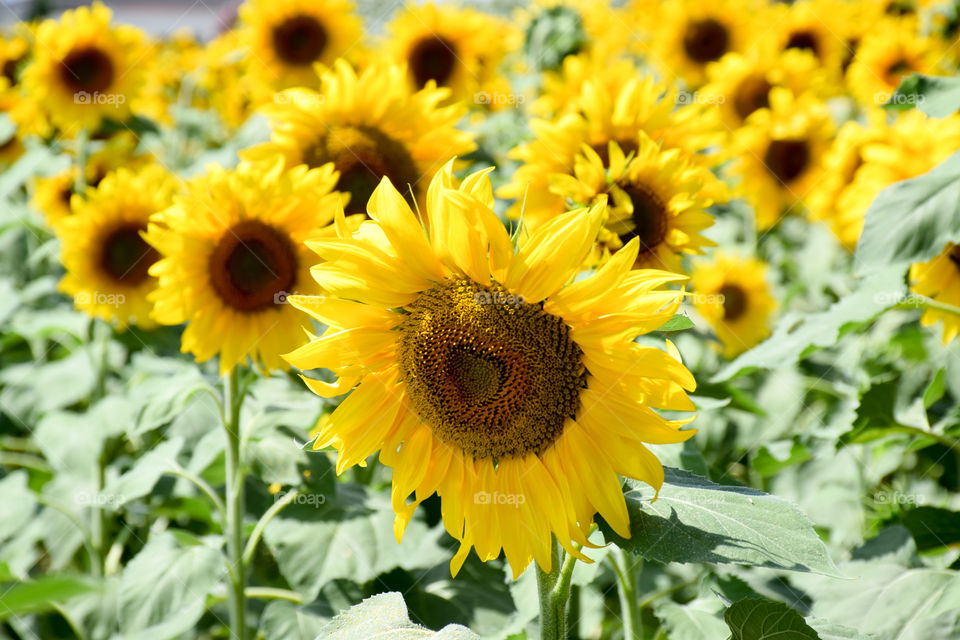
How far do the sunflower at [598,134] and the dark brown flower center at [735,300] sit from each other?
1857 mm

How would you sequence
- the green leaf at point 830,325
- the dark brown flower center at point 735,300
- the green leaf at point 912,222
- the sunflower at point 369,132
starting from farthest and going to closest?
the dark brown flower center at point 735,300
the sunflower at point 369,132
the green leaf at point 830,325
the green leaf at point 912,222

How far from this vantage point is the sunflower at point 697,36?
4863 millimetres

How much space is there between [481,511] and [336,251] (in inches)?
20.3

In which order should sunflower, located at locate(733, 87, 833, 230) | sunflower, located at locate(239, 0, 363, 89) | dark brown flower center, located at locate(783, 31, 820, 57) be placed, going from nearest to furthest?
sunflower, located at locate(733, 87, 833, 230)
sunflower, located at locate(239, 0, 363, 89)
dark brown flower center, located at locate(783, 31, 820, 57)

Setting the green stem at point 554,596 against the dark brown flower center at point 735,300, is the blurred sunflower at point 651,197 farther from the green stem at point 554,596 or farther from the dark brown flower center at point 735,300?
the dark brown flower center at point 735,300

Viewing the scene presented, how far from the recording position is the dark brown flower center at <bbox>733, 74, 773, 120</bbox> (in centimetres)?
432

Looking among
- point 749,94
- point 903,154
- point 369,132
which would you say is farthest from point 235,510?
point 749,94

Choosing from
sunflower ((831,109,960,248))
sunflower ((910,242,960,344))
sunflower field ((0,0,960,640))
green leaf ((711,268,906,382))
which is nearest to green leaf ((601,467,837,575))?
sunflower field ((0,0,960,640))

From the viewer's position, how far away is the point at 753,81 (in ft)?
14.2

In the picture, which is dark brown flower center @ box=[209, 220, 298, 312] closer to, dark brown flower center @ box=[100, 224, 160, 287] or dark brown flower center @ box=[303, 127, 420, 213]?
dark brown flower center @ box=[303, 127, 420, 213]

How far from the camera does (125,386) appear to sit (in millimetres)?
3889

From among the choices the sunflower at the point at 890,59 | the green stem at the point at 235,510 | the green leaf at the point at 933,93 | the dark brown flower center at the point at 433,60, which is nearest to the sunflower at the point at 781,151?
the sunflower at the point at 890,59

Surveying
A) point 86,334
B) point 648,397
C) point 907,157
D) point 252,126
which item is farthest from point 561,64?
point 648,397

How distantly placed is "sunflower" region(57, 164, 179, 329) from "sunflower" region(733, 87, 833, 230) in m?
2.67
